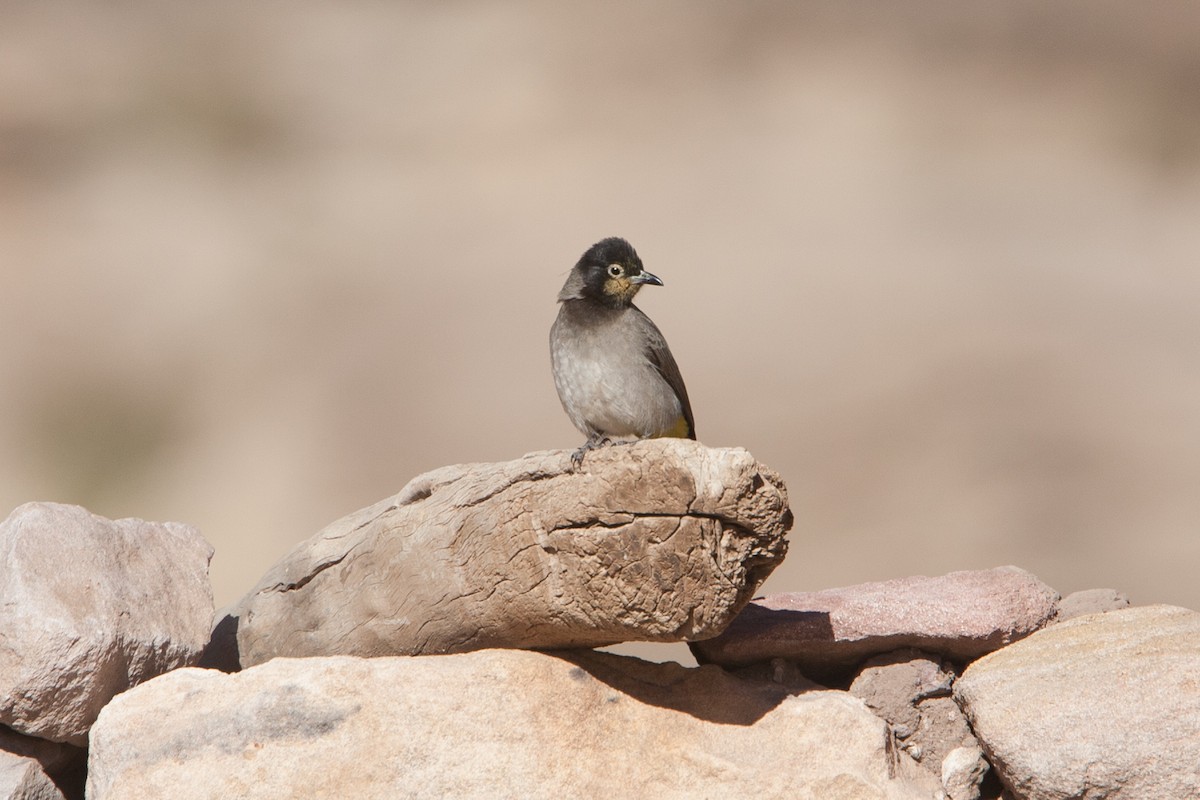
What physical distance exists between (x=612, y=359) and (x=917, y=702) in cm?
255

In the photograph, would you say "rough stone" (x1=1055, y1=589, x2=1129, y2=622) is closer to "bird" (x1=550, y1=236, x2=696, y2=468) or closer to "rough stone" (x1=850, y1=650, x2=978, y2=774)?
"rough stone" (x1=850, y1=650, x2=978, y2=774)

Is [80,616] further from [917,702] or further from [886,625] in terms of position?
[917,702]

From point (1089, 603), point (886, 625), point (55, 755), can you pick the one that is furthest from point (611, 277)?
point (55, 755)

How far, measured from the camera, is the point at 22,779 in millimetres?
5578

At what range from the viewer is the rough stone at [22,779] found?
18.1 feet

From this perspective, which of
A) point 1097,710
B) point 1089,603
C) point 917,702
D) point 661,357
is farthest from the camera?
point 661,357

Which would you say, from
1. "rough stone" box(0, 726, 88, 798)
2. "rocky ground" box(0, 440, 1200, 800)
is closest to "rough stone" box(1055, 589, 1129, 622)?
"rocky ground" box(0, 440, 1200, 800)

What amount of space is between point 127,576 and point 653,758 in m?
2.57

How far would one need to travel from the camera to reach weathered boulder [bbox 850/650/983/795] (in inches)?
225

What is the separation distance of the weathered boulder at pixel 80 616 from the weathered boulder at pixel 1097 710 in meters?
3.67

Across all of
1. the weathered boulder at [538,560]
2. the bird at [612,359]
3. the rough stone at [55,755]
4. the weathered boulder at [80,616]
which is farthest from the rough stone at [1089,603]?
the rough stone at [55,755]

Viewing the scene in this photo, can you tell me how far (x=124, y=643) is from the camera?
5.59 metres

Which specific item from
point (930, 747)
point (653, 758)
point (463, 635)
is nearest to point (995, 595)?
point (930, 747)

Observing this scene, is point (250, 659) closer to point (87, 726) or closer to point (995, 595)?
point (87, 726)
